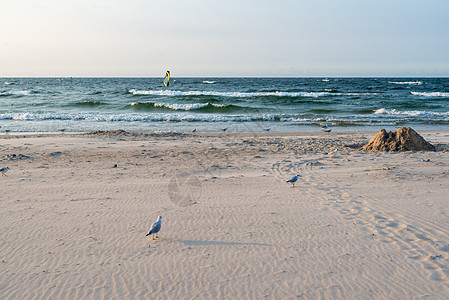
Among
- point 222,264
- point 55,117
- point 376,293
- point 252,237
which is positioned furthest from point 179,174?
point 55,117

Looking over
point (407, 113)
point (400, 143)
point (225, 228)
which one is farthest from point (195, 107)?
point (225, 228)

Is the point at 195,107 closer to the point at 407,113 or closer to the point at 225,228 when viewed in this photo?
the point at 407,113

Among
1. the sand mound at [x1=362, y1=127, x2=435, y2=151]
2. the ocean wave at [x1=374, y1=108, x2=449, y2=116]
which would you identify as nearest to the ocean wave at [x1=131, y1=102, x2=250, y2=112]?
the ocean wave at [x1=374, y1=108, x2=449, y2=116]

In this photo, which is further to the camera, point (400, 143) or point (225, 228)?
point (400, 143)

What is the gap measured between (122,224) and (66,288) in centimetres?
159

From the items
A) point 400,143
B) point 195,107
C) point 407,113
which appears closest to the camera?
point 400,143

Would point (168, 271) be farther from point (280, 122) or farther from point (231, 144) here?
point (280, 122)

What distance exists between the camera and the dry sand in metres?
3.80

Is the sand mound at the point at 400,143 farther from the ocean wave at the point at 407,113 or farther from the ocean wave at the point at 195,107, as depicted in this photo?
the ocean wave at the point at 195,107

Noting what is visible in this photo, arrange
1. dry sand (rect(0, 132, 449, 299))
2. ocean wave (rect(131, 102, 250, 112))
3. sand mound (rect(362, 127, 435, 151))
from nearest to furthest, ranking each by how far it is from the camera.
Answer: dry sand (rect(0, 132, 449, 299)) → sand mound (rect(362, 127, 435, 151)) → ocean wave (rect(131, 102, 250, 112))

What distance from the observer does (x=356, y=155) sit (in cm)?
991

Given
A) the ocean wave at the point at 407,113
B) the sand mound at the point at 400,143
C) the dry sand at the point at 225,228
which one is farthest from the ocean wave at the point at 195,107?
the dry sand at the point at 225,228

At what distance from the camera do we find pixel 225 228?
16.9 ft

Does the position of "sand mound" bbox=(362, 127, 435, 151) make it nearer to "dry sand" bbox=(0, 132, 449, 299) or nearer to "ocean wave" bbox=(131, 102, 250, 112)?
"dry sand" bbox=(0, 132, 449, 299)
